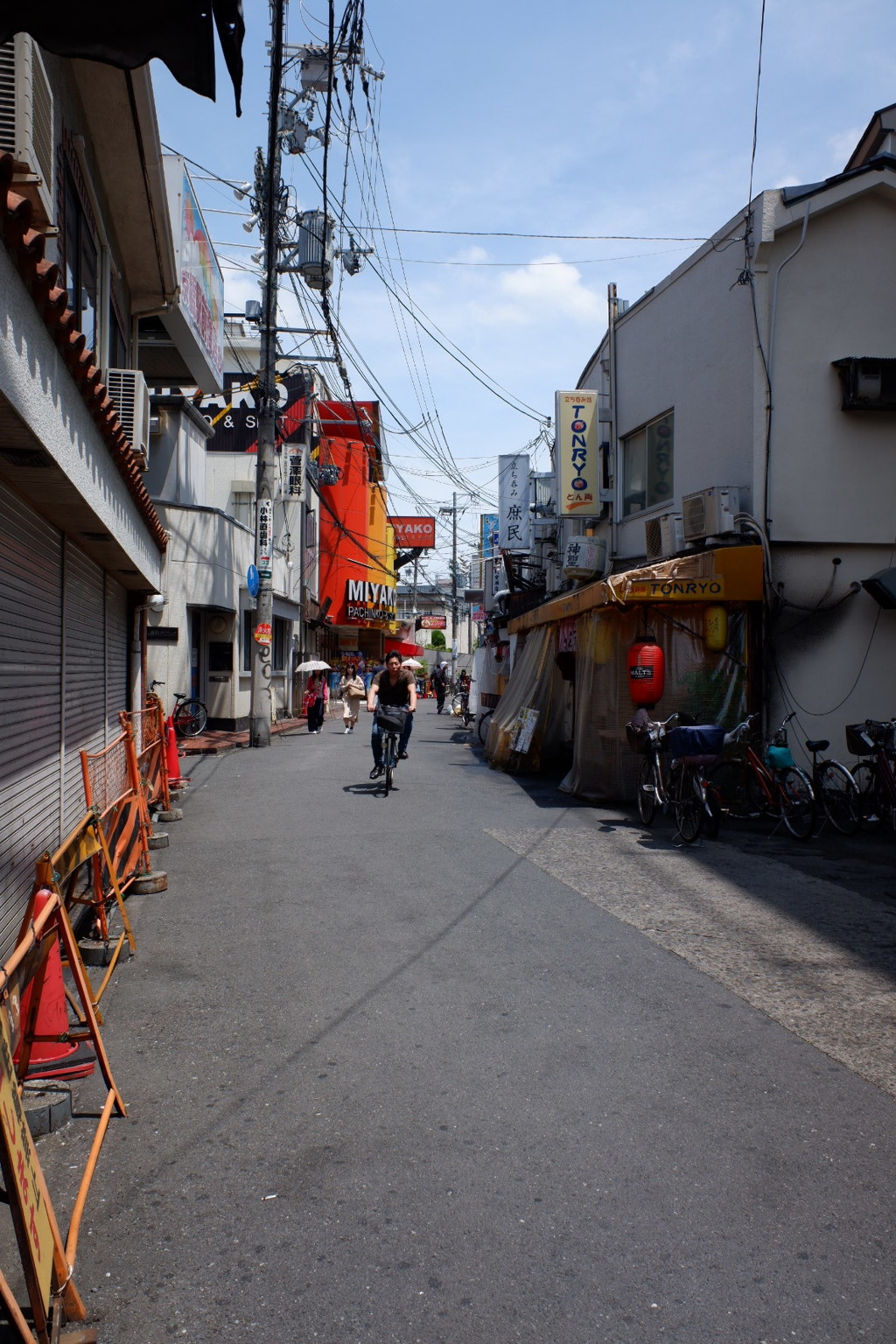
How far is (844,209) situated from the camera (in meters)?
12.8

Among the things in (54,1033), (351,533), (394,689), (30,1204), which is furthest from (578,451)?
(351,533)

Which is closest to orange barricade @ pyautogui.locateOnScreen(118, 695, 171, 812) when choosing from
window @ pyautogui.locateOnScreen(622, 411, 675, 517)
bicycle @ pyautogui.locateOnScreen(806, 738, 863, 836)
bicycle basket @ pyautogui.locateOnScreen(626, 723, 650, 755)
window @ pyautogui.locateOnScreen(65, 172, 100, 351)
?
window @ pyautogui.locateOnScreen(65, 172, 100, 351)

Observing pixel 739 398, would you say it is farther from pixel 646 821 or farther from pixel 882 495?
pixel 646 821

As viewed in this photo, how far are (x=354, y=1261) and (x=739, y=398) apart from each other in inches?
471

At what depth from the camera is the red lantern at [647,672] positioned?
12.0 metres

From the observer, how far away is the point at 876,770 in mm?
10664

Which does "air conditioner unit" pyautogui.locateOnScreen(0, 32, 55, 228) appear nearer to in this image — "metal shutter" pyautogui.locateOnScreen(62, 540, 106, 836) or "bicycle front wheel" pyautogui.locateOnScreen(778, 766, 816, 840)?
"metal shutter" pyautogui.locateOnScreen(62, 540, 106, 836)

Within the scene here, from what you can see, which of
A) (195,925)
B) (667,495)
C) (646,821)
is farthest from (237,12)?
(667,495)

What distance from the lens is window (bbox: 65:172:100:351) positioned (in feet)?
28.4

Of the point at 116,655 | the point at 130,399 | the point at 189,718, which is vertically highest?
the point at 130,399

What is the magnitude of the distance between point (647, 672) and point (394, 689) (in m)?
3.73

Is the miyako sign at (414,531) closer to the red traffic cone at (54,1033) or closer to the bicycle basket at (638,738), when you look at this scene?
the bicycle basket at (638,738)

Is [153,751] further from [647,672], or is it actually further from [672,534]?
[672,534]

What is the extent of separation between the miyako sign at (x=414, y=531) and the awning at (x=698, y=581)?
4830cm
